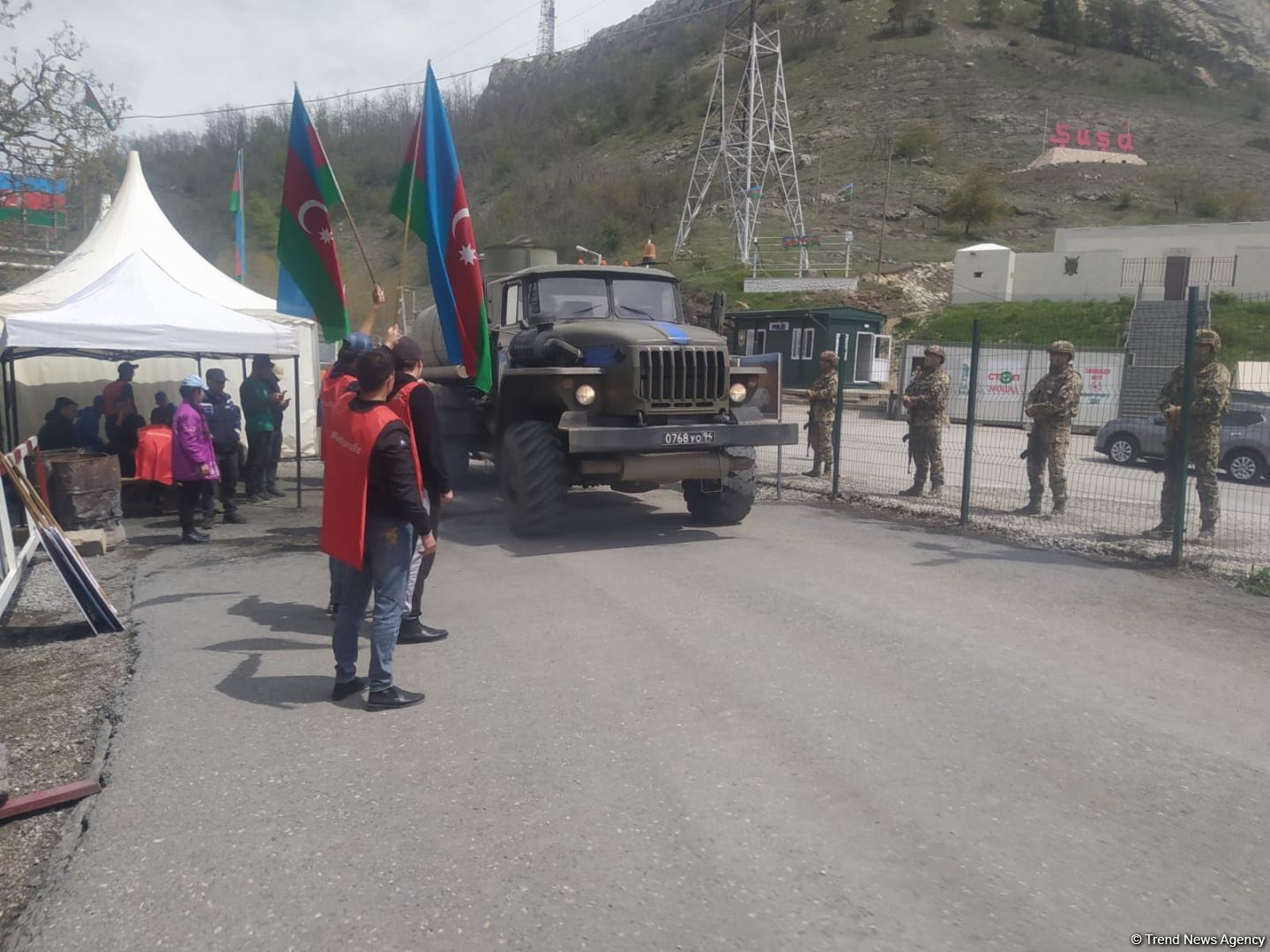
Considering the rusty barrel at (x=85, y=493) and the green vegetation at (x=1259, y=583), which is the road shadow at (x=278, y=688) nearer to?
the rusty barrel at (x=85, y=493)

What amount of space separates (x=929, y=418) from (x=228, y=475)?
786 centimetres

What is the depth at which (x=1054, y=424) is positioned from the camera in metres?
9.79

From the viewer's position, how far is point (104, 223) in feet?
47.6

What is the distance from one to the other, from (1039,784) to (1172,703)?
1416 millimetres

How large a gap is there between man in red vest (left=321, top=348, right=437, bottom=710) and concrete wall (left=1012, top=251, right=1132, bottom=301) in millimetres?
43369

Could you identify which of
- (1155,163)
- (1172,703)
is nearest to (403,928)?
(1172,703)

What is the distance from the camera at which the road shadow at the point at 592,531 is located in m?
8.71

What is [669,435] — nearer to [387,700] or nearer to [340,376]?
[340,376]

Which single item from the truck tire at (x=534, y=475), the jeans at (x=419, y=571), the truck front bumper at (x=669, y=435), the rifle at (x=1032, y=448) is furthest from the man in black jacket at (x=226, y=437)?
the rifle at (x=1032, y=448)

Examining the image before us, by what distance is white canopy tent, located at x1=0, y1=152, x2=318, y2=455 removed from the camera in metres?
9.99

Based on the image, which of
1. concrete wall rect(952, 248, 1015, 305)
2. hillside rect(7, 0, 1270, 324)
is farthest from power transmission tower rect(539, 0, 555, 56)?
concrete wall rect(952, 248, 1015, 305)

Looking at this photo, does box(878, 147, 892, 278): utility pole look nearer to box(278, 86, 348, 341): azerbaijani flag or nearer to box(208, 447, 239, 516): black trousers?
box(208, 447, 239, 516): black trousers

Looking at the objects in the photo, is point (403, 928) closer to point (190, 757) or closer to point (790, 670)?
point (190, 757)

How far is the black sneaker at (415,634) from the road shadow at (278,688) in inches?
26.7
